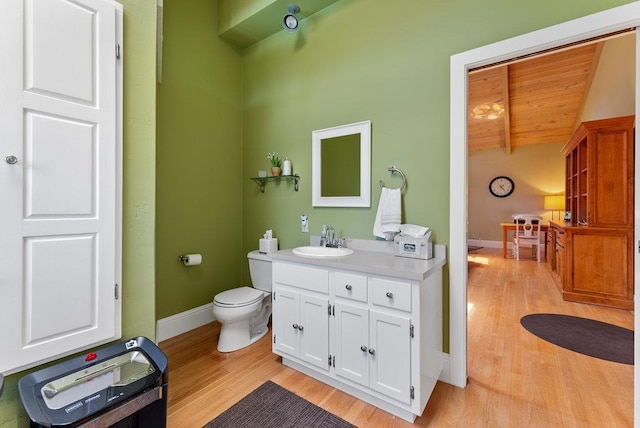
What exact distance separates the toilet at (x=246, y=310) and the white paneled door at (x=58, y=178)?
3.13 ft

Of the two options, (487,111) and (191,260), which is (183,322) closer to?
(191,260)

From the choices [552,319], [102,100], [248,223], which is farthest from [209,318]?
[552,319]

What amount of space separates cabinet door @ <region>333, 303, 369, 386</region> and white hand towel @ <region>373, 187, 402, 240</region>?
2.09 ft

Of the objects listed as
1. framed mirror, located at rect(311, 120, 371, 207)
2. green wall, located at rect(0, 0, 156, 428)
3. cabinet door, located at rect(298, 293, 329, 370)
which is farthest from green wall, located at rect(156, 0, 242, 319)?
cabinet door, located at rect(298, 293, 329, 370)

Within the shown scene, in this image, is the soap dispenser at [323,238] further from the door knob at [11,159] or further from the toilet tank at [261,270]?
the door knob at [11,159]

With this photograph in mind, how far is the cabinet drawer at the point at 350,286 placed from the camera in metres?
1.58

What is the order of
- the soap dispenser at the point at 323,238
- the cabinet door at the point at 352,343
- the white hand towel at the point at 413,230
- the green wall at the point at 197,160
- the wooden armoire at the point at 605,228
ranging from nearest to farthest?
the cabinet door at the point at 352,343
the white hand towel at the point at 413,230
the soap dispenser at the point at 323,238
the green wall at the point at 197,160
the wooden armoire at the point at 605,228

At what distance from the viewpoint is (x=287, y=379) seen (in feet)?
6.01

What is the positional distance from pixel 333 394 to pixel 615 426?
1.46 m

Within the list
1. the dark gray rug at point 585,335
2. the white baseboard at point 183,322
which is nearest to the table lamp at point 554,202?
the dark gray rug at point 585,335

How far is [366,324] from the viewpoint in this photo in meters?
1.57

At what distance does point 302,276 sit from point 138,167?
109cm

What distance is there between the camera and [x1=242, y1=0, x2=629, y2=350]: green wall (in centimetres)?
179

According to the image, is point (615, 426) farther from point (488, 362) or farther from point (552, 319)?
point (552, 319)
